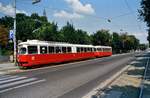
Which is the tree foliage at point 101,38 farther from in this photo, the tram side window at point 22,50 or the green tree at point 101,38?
the tram side window at point 22,50

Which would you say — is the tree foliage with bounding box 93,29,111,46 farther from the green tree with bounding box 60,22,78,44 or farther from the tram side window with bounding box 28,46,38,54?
the tram side window with bounding box 28,46,38,54

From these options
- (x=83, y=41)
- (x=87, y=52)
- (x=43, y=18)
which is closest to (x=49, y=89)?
(x=87, y=52)

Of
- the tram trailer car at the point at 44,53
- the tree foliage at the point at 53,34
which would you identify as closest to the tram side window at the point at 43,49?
the tram trailer car at the point at 44,53

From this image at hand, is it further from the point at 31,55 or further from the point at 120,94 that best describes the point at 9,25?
the point at 120,94

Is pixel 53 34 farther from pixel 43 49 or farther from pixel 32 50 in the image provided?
pixel 32 50

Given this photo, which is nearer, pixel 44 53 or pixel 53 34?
pixel 44 53

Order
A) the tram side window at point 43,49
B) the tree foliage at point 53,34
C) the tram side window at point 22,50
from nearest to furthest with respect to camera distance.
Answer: the tram side window at point 22,50 → the tram side window at point 43,49 → the tree foliage at point 53,34

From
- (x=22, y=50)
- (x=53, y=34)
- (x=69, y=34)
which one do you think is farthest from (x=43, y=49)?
(x=69, y=34)

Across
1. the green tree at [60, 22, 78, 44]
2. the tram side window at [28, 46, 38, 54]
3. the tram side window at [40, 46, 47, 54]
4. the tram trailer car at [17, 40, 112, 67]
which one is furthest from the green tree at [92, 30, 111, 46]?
the tram side window at [28, 46, 38, 54]

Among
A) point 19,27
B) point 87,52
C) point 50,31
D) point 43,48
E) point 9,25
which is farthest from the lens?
point 9,25

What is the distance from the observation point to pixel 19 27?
68.2 m

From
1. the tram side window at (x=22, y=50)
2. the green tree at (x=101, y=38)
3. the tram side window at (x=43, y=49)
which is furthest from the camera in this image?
the green tree at (x=101, y=38)

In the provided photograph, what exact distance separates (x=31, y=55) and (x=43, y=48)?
2585 millimetres

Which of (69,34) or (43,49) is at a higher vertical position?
(69,34)
